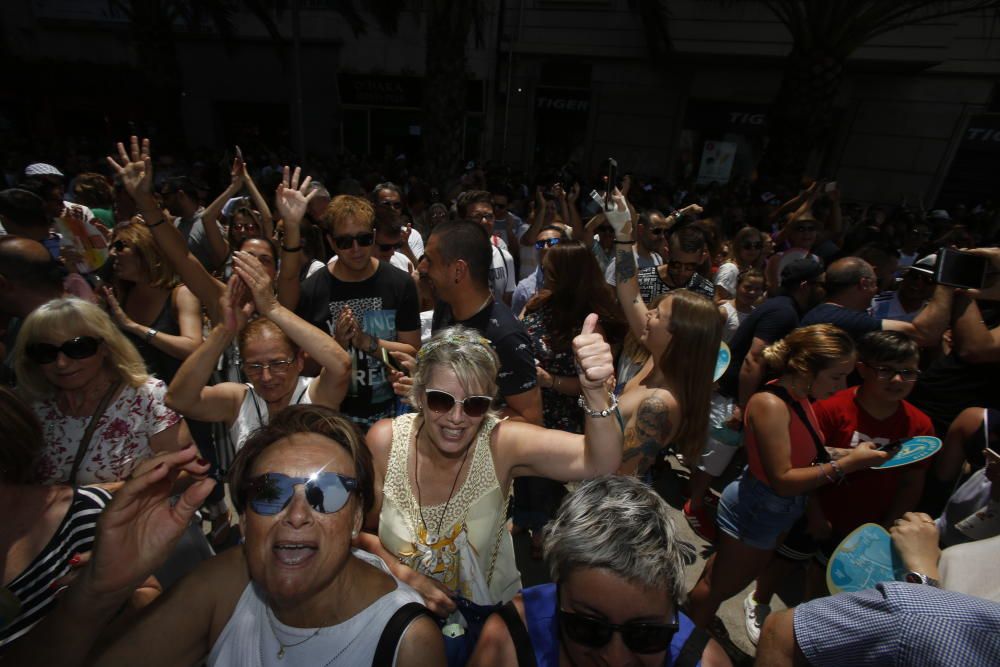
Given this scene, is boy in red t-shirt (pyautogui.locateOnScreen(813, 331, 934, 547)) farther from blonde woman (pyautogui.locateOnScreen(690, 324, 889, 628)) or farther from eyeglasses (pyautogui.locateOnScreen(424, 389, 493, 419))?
eyeglasses (pyautogui.locateOnScreen(424, 389, 493, 419))

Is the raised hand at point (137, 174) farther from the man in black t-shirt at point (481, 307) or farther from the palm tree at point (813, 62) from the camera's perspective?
the palm tree at point (813, 62)

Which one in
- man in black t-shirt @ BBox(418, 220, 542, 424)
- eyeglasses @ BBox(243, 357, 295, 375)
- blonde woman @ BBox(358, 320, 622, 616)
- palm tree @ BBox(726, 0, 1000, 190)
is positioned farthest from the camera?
palm tree @ BBox(726, 0, 1000, 190)

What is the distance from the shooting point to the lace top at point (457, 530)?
6.05 ft

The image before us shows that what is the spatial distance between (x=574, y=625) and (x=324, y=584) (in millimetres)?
722

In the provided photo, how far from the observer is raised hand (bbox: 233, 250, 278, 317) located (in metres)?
2.13

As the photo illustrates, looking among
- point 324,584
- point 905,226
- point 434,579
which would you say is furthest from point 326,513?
point 905,226

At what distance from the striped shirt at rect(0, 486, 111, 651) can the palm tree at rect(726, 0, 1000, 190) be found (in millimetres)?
12875

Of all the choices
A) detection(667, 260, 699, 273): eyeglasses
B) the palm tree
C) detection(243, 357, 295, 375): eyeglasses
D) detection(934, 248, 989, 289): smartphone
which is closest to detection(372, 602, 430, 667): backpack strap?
detection(243, 357, 295, 375): eyeglasses

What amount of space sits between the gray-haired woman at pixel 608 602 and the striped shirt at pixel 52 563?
1.39m

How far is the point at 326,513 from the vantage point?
1.44 metres

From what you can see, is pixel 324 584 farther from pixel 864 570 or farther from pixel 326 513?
pixel 864 570

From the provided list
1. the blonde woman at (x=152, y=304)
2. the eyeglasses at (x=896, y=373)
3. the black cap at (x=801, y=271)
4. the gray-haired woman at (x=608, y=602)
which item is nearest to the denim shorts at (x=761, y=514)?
the eyeglasses at (x=896, y=373)

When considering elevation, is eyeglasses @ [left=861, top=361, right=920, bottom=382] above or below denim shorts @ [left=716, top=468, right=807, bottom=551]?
above

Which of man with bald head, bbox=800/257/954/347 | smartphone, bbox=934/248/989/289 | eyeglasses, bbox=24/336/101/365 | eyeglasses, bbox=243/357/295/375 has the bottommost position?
eyeglasses, bbox=243/357/295/375
